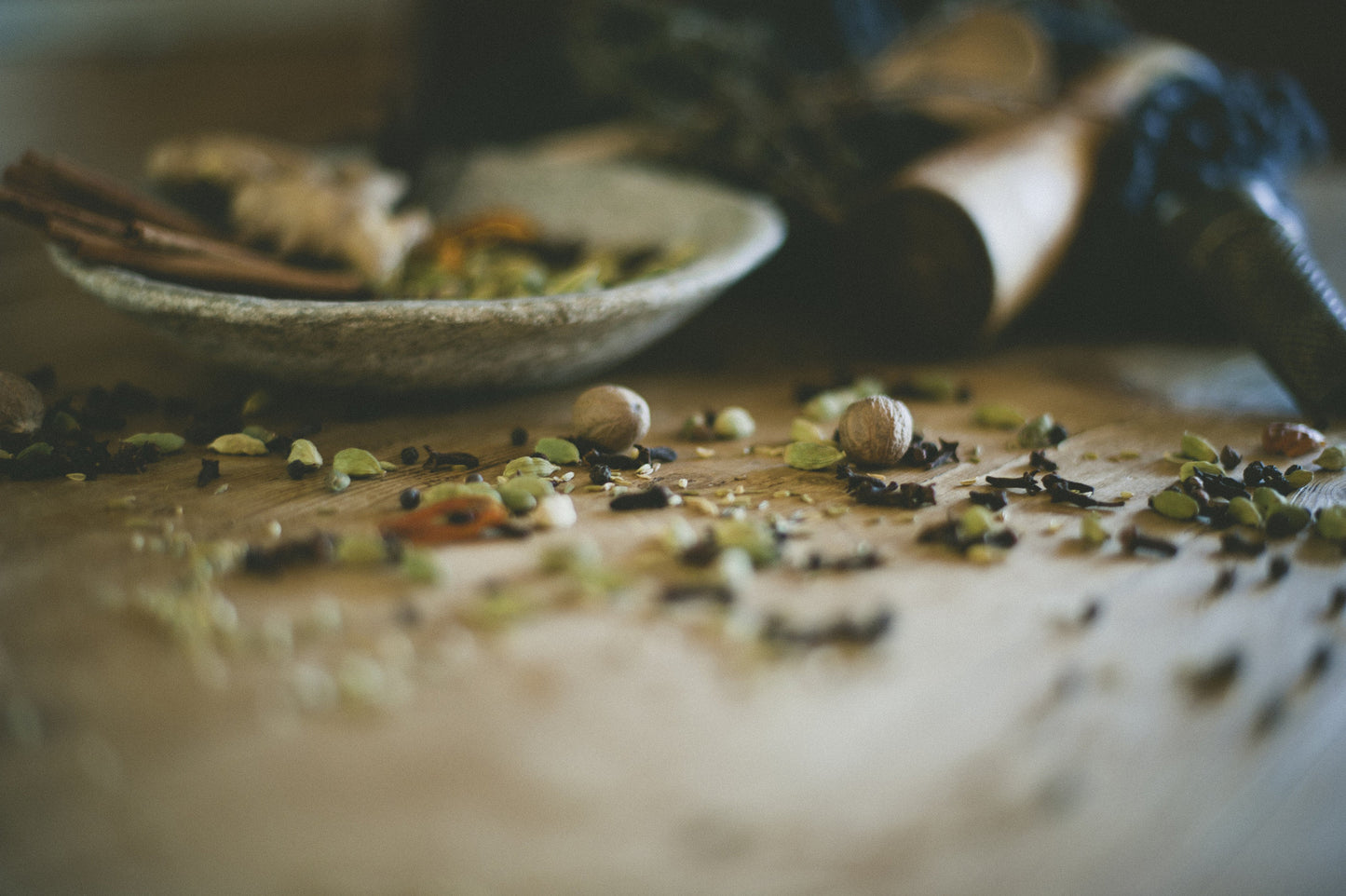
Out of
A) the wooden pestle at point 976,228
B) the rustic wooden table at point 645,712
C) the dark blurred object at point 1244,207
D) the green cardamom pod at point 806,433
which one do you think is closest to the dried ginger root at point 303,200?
Answer: the rustic wooden table at point 645,712

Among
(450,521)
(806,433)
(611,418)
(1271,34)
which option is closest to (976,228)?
(806,433)

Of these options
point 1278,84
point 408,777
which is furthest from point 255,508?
point 1278,84

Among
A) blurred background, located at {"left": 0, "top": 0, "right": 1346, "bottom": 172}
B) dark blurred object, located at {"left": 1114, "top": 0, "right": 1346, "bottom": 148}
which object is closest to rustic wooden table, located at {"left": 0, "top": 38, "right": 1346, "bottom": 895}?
blurred background, located at {"left": 0, "top": 0, "right": 1346, "bottom": 172}

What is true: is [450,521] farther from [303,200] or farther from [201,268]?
[303,200]

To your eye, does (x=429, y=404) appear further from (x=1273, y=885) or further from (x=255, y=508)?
(x=1273, y=885)

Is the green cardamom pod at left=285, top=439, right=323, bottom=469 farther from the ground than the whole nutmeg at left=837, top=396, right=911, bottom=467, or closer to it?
farther from the ground

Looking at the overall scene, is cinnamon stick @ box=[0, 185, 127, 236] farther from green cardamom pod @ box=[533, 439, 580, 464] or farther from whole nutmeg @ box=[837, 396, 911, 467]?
whole nutmeg @ box=[837, 396, 911, 467]
